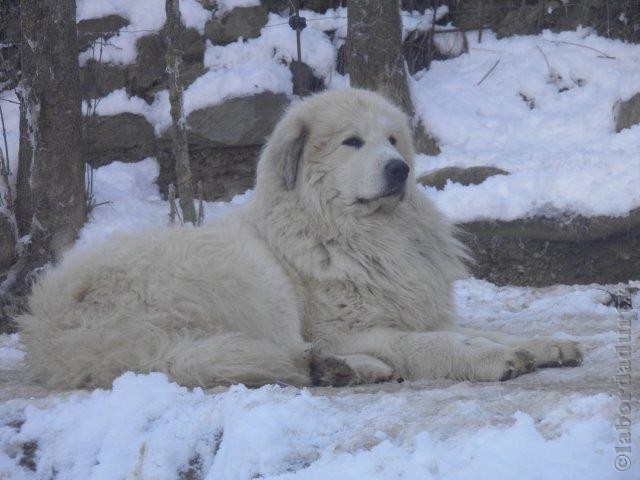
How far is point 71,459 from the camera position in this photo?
3100 mm

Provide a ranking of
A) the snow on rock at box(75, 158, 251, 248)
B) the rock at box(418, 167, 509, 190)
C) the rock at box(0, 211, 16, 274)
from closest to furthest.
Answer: the rock at box(0, 211, 16, 274) < the rock at box(418, 167, 509, 190) < the snow on rock at box(75, 158, 251, 248)

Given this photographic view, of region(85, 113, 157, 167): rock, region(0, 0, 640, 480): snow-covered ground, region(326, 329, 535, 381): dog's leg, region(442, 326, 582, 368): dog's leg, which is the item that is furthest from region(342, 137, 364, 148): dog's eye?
region(85, 113, 157, 167): rock

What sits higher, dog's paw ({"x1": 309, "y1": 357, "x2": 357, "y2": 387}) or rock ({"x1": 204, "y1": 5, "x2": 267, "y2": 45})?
rock ({"x1": 204, "y1": 5, "x2": 267, "y2": 45})

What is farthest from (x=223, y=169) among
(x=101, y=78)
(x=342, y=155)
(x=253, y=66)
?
(x=342, y=155)

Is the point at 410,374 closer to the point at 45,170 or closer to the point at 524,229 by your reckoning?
the point at 524,229

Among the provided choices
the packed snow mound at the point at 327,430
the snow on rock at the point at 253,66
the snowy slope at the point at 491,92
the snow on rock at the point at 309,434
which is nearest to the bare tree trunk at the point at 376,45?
the snowy slope at the point at 491,92

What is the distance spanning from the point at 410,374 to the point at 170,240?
1428mm

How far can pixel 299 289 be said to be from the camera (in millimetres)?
4520

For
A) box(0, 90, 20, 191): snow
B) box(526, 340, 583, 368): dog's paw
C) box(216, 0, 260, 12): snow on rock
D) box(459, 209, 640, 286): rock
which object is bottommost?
box(459, 209, 640, 286): rock

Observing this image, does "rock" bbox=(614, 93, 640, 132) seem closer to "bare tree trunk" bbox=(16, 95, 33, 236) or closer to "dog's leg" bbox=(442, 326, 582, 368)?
"dog's leg" bbox=(442, 326, 582, 368)

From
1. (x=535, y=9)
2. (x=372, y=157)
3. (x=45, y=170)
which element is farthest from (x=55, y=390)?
(x=535, y=9)

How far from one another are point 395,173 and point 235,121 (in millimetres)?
5609

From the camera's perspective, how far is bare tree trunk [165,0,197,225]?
7.95 meters

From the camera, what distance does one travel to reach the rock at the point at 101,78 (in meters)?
10.2
